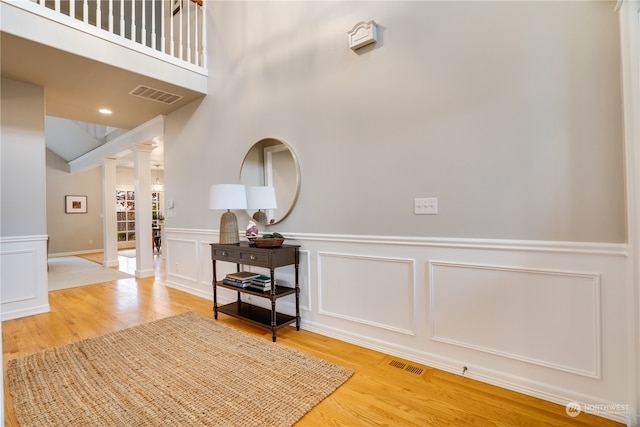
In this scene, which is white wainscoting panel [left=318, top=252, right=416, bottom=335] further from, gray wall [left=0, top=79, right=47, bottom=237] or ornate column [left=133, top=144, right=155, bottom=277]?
ornate column [left=133, top=144, right=155, bottom=277]

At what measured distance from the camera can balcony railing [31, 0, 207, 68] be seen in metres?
3.19

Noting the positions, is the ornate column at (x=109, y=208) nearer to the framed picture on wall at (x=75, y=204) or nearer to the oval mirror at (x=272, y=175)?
the framed picture on wall at (x=75, y=204)

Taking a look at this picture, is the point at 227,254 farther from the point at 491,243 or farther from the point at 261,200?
the point at 491,243

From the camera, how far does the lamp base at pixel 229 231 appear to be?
3209mm

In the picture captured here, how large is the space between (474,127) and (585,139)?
0.57 meters

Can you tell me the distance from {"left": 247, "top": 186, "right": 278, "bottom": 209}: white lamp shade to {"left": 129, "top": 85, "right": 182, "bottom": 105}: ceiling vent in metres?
1.69

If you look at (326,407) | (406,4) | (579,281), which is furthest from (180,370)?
(406,4)

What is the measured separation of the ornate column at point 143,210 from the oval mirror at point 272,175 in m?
2.78

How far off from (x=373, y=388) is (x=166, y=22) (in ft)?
19.0

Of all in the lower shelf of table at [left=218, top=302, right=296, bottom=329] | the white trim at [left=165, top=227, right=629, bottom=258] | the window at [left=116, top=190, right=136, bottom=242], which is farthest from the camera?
the window at [left=116, top=190, right=136, bottom=242]

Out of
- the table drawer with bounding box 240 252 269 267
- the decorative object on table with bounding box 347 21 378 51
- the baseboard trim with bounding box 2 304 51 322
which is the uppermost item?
the decorative object on table with bounding box 347 21 378 51

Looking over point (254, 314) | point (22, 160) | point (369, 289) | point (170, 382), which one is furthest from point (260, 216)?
point (22, 160)

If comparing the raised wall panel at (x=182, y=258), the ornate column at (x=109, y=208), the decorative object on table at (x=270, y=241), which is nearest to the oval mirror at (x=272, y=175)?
the decorative object on table at (x=270, y=241)

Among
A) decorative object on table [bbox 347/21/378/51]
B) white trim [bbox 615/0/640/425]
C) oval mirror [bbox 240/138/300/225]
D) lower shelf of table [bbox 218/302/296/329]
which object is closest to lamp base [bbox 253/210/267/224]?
oval mirror [bbox 240/138/300/225]
